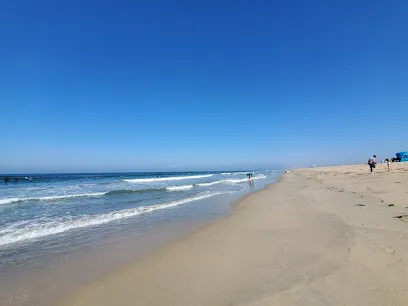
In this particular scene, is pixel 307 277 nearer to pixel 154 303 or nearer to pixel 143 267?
pixel 154 303

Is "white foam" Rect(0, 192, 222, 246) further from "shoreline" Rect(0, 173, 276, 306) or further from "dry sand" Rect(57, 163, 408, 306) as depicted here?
"dry sand" Rect(57, 163, 408, 306)

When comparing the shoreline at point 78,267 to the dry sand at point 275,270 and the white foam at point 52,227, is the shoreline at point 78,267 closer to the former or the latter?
the dry sand at point 275,270

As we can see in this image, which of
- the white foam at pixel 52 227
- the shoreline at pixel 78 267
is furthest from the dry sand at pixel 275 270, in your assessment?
the white foam at pixel 52 227

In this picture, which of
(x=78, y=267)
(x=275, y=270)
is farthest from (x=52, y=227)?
(x=275, y=270)

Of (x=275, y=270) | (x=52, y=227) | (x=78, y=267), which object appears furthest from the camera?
(x=52, y=227)

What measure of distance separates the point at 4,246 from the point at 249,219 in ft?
24.9

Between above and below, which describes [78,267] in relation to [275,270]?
below

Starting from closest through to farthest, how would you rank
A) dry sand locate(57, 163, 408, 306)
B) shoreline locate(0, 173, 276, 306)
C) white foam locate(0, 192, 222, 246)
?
dry sand locate(57, 163, 408, 306) → shoreline locate(0, 173, 276, 306) → white foam locate(0, 192, 222, 246)

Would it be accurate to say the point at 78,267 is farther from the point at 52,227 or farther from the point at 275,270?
the point at 52,227

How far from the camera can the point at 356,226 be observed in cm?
672

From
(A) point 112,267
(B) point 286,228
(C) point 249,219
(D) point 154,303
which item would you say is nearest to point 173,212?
(C) point 249,219

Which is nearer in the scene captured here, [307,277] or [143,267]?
[307,277]

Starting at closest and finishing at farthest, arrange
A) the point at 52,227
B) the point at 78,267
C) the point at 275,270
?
the point at 275,270 < the point at 78,267 < the point at 52,227

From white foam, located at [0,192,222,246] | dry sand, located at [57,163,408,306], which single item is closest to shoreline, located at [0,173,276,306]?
dry sand, located at [57,163,408,306]
